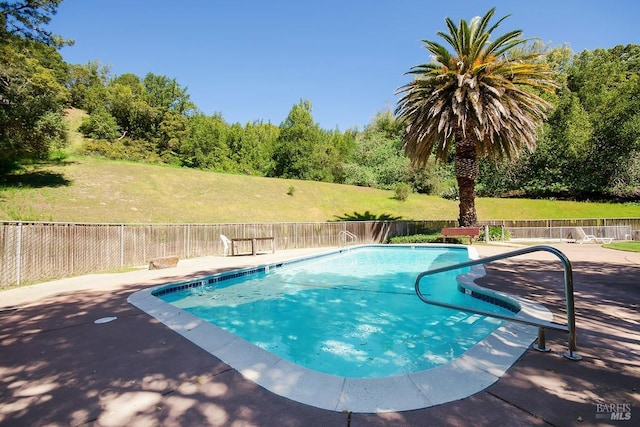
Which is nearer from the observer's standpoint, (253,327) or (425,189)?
(253,327)

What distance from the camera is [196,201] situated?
21.3 m

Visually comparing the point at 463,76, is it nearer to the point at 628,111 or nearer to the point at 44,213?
the point at 44,213

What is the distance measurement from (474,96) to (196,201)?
17752mm

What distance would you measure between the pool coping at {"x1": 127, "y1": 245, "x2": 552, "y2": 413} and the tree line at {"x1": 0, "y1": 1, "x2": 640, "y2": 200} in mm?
16073

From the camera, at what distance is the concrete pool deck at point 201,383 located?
2309mm

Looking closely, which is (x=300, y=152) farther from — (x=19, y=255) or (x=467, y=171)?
(x=19, y=255)

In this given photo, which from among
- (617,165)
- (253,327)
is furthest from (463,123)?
(617,165)

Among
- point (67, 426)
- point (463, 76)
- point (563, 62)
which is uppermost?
point (563, 62)

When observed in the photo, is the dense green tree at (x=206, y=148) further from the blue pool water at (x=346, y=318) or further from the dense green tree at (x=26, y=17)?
the blue pool water at (x=346, y=318)

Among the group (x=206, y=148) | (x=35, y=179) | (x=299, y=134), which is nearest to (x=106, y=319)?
(x=35, y=179)

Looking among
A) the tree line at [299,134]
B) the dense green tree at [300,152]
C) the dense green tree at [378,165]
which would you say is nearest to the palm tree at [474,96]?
the tree line at [299,134]

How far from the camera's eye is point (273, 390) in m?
2.74

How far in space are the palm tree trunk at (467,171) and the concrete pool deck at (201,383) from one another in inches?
463

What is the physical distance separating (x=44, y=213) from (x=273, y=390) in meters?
18.1
